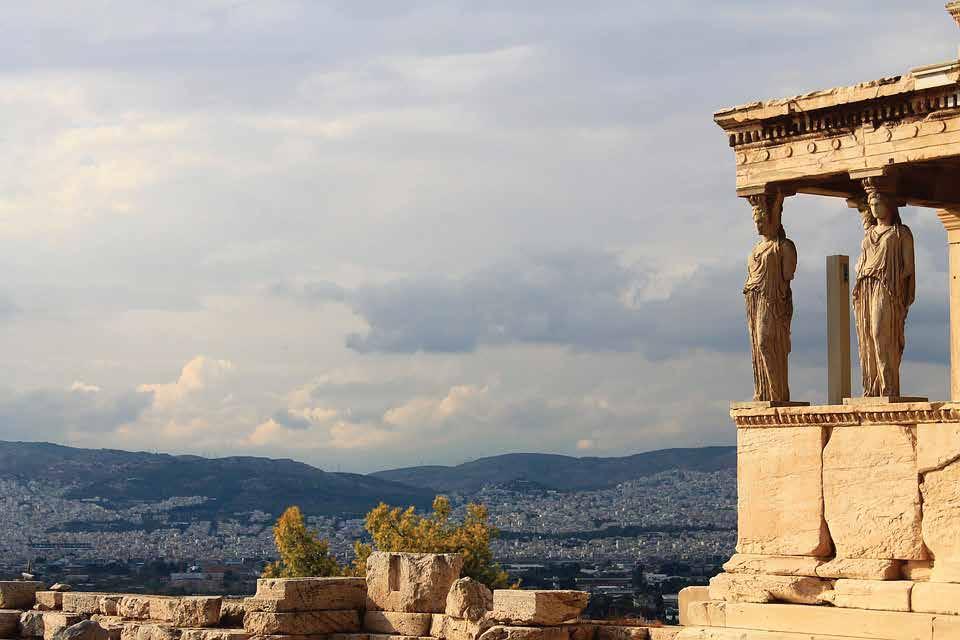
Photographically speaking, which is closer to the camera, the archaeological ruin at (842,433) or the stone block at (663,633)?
the archaeological ruin at (842,433)

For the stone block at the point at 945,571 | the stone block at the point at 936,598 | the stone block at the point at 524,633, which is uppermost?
the stone block at the point at 945,571

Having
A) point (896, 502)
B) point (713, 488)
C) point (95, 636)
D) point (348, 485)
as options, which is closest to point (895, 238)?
point (896, 502)

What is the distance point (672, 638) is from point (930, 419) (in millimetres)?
3222

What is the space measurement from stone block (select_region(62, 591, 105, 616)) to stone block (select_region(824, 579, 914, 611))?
31.0 ft

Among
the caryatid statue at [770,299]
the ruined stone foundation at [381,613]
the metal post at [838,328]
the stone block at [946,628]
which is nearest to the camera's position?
the stone block at [946,628]

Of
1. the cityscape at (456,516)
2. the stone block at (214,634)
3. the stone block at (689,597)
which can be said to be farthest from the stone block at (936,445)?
the cityscape at (456,516)

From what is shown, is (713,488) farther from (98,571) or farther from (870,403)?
(870,403)

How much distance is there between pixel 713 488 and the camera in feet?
322

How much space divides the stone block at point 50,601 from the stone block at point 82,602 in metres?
0.22

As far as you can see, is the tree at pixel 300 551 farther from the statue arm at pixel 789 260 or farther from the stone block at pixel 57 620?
the statue arm at pixel 789 260

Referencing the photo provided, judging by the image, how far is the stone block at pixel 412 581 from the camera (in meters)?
17.0

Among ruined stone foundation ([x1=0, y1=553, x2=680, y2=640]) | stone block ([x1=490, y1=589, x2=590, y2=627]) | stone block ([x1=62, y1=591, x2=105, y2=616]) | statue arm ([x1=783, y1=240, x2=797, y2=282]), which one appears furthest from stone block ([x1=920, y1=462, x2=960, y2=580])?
stone block ([x1=62, y1=591, x2=105, y2=616])

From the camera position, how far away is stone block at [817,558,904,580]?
1355 centimetres

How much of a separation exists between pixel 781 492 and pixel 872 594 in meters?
1.25
